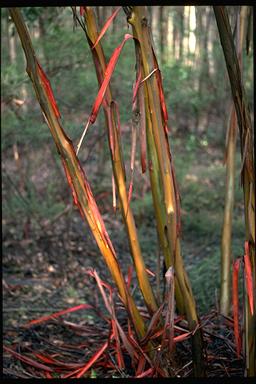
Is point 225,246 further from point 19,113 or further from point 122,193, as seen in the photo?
point 19,113

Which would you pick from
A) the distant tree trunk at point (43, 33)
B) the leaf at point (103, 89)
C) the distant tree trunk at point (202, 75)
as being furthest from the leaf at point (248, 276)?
the distant tree trunk at point (202, 75)

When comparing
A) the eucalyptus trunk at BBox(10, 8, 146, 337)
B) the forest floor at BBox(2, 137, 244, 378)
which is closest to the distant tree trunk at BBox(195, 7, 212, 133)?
the forest floor at BBox(2, 137, 244, 378)

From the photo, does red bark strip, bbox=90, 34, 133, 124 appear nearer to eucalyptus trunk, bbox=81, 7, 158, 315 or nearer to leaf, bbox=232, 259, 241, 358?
eucalyptus trunk, bbox=81, 7, 158, 315

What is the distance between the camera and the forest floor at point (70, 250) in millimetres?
2980

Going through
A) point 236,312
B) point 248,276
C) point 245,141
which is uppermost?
point 245,141

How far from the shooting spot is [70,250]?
5246 mm

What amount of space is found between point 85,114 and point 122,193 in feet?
12.8

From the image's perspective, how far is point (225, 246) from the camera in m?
2.55

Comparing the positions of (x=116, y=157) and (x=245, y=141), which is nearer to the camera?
(x=245, y=141)

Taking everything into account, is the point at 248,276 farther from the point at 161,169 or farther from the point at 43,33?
the point at 43,33

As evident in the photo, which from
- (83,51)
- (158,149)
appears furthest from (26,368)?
(83,51)

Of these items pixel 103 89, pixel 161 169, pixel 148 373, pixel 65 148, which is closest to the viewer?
pixel 103 89

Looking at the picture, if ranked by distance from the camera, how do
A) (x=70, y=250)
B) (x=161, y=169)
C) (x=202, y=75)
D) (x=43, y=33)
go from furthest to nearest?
(x=202, y=75) < (x=43, y=33) < (x=70, y=250) < (x=161, y=169)

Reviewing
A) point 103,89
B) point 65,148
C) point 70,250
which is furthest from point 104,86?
point 70,250
